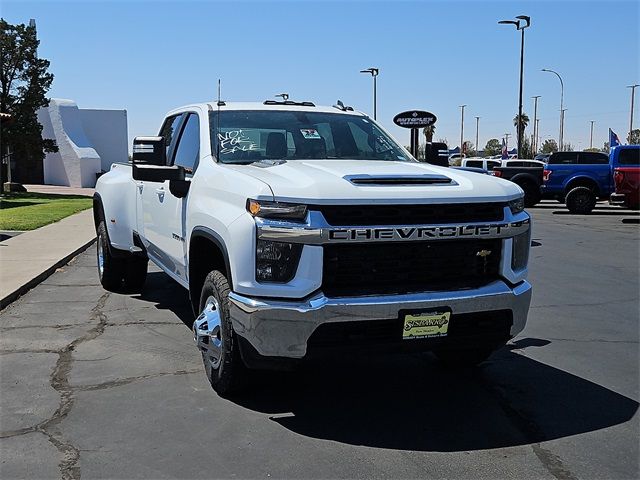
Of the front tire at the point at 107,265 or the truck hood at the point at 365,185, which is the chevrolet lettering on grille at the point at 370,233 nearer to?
the truck hood at the point at 365,185

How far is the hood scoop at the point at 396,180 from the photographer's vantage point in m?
4.10

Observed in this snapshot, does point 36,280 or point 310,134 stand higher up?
point 310,134

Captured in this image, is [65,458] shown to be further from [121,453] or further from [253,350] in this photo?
[253,350]

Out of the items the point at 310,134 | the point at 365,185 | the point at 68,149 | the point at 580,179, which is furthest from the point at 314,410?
the point at 68,149

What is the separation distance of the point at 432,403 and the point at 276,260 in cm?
158

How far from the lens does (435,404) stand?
4508 mm

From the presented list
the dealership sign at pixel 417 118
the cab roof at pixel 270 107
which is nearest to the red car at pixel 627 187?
the dealership sign at pixel 417 118

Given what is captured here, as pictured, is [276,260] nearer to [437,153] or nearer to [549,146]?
[437,153]

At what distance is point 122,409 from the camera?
4.37 metres

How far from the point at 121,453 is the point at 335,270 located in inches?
61.3

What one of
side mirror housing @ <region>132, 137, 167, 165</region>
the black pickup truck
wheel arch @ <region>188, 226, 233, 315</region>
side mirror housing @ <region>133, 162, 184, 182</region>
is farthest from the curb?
the black pickup truck

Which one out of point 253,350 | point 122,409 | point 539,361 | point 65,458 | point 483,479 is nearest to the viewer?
point 483,479

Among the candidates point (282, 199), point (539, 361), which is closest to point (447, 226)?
point (282, 199)

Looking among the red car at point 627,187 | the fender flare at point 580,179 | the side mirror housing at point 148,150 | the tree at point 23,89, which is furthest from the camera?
the tree at point 23,89
